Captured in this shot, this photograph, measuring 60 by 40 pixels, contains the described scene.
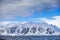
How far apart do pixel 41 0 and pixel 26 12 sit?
48cm

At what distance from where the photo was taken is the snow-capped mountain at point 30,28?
11.7 ft

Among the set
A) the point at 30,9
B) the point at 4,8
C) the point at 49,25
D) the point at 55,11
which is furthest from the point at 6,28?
the point at 55,11

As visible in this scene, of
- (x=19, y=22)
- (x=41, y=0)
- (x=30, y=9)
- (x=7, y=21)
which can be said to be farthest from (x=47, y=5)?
(x=7, y=21)

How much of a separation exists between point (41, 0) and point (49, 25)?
2.14 ft

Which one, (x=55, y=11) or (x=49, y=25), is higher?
(x=55, y=11)

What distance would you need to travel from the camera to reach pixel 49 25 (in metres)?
3.59

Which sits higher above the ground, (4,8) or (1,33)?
(4,8)

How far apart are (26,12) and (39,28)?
0.52 m

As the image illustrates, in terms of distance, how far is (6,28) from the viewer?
11.9ft

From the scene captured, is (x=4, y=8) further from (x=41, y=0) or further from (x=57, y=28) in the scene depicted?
(x=57, y=28)

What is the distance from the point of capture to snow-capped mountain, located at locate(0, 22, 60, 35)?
3.57 m

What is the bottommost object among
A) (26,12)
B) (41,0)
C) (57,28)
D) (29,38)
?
(29,38)

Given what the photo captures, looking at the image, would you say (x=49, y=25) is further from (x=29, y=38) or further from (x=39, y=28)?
(x=29, y=38)

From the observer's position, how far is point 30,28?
3.61 meters
